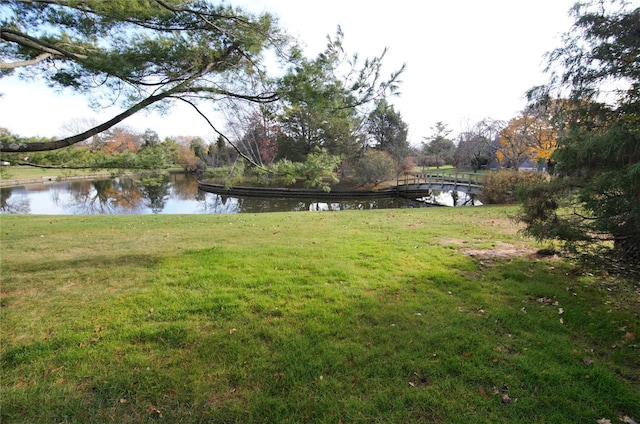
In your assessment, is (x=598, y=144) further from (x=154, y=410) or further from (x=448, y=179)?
(x=448, y=179)

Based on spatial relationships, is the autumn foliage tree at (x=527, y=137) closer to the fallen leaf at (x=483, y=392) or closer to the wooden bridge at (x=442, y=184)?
the wooden bridge at (x=442, y=184)

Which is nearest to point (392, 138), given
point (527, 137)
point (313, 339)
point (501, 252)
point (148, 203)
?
point (527, 137)

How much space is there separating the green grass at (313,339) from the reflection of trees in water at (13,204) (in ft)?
57.4

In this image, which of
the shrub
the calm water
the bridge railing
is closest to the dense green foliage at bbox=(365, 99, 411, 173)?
the bridge railing

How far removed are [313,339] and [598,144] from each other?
3.25 m

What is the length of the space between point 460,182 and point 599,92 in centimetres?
1912

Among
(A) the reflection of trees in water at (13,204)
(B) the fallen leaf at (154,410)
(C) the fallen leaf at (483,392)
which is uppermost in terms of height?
(A) the reflection of trees in water at (13,204)

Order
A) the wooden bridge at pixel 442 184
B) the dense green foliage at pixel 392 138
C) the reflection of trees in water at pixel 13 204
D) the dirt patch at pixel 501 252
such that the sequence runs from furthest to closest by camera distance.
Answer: the dense green foliage at pixel 392 138 < the wooden bridge at pixel 442 184 < the reflection of trees in water at pixel 13 204 < the dirt patch at pixel 501 252

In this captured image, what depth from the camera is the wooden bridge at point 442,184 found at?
1944cm

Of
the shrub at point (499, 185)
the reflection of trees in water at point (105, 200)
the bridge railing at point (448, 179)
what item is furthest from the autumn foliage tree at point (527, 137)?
the reflection of trees in water at point (105, 200)

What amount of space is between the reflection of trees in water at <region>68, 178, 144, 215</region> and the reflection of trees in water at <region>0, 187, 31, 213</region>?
2.26 meters

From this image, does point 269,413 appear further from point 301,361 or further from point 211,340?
point 211,340

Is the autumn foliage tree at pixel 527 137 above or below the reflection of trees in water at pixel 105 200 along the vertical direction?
above

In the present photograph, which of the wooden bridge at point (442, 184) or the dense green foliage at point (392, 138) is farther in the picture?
the dense green foliage at point (392, 138)
